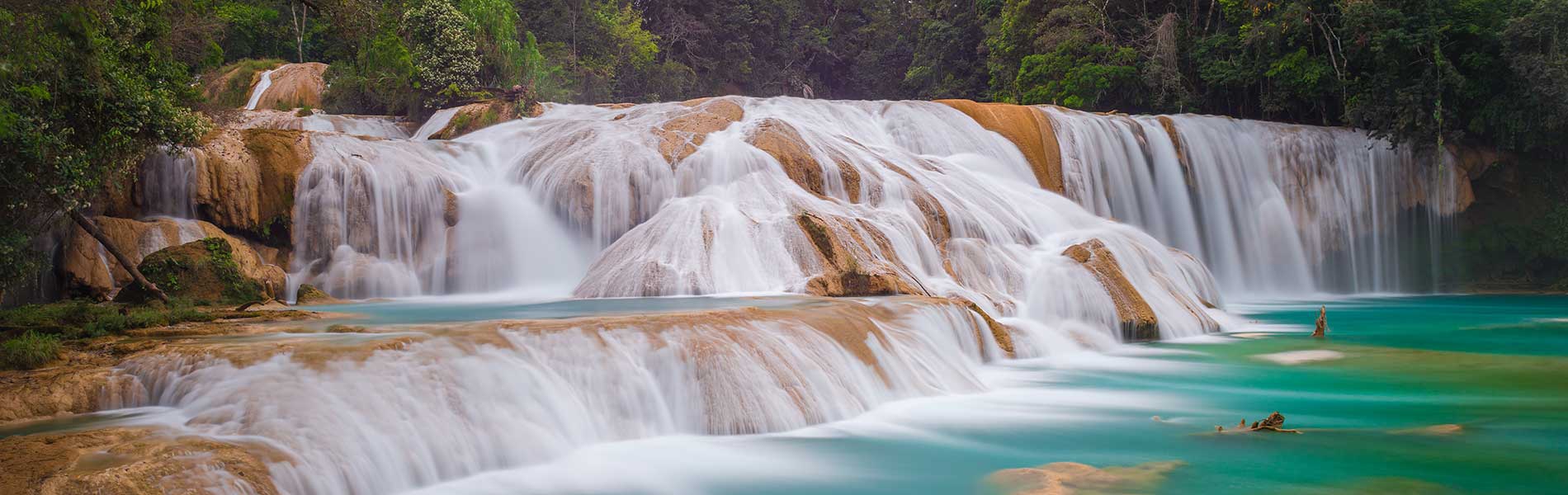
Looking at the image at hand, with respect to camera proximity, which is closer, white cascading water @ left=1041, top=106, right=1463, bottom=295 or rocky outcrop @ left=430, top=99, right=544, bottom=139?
rocky outcrop @ left=430, top=99, right=544, bottom=139

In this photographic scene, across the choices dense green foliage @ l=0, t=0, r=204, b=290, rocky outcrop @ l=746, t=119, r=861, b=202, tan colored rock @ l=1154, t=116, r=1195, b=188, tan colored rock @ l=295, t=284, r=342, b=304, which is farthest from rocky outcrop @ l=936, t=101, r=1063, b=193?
dense green foliage @ l=0, t=0, r=204, b=290

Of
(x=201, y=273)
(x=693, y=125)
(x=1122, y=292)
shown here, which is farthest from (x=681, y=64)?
(x=201, y=273)

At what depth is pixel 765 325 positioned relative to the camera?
9.16 m

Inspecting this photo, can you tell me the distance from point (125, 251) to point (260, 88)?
17219mm

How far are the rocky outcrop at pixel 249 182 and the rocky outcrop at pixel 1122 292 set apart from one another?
10.8 metres

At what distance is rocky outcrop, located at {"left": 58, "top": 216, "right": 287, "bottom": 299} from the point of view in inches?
504

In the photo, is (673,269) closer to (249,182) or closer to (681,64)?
(249,182)

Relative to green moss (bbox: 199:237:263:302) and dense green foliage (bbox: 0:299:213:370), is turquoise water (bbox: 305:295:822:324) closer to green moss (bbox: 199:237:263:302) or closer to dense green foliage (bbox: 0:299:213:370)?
green moss (bbox: 199:237:263:302)

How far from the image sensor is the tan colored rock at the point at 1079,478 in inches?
253

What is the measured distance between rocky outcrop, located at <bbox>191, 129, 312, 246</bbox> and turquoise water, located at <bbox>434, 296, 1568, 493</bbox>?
32.9 feet

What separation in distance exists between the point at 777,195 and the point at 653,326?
731cm

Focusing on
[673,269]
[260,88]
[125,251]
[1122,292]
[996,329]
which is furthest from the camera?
[260,88]

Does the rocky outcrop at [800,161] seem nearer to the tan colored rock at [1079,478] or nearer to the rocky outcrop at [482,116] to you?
the rocky outcrop at [482,116]

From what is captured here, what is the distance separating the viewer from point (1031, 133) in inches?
870
